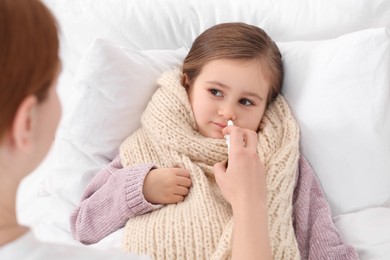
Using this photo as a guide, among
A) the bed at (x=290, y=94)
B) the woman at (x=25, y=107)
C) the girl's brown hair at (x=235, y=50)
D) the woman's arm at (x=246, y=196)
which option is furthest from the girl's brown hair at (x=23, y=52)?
the girl's brown hair at (x=235, y=50)

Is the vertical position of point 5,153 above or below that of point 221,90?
above

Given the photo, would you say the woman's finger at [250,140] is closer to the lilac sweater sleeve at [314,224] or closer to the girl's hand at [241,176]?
the girl's hand at [241,176]

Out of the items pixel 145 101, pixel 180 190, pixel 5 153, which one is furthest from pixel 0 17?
pixel 145 101

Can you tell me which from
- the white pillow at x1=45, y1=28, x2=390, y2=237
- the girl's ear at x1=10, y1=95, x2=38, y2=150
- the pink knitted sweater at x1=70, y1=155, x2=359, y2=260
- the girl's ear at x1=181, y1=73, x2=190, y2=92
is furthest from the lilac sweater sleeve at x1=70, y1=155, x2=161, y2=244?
the girl's ear at x1=10, y1=95, x2=38, y2=150

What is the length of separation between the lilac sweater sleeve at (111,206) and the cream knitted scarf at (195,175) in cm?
3

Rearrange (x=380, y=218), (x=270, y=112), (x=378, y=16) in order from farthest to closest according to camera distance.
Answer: (x=378, y=16) < (x=270, y=112) < (x=380, y=218)

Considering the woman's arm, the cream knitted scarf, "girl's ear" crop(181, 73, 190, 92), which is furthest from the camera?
"girl's ear" crop(181, 73, 190, 92)

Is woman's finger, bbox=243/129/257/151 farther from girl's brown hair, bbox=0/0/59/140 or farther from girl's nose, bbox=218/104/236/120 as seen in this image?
girl's brown hair, bbox=0/0/59/140

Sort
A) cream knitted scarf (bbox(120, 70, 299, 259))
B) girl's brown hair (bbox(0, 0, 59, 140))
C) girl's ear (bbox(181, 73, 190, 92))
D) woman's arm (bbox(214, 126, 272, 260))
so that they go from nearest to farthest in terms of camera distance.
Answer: girl's brown hair (bbox(0, 0, 59, 140))
woman's arm (bbox(214, 126, 272, 260))
cream knitted scarf (bbox(120, 70, 299, 259))
girl's ear (bbox(181, 73, 190, 92))

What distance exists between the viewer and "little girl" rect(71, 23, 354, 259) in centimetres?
96

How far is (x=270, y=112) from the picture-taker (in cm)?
120

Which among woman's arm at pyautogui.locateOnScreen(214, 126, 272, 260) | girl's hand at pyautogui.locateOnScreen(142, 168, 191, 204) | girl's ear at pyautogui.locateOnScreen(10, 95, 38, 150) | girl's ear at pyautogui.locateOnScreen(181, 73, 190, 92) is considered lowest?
girl's hand at pyautogui.locateOnScreen(142, 168, 191, 204)

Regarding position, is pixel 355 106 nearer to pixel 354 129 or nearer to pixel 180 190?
pixel 354 129

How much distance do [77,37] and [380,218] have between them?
0.93 meters
